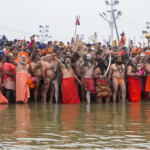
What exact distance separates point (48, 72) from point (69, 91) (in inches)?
36.1

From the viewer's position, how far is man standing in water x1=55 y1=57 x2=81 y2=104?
17297 mm

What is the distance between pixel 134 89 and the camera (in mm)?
18781

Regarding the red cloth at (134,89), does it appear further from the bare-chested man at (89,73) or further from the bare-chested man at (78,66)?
the bare-chested man at (78,66)

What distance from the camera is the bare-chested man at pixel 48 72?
17.2 metres

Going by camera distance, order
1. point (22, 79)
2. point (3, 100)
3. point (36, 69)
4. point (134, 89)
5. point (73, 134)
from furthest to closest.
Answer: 1. point (134, 89)
2. point (36, 69)
3. point (22, 79)
4. point (3, 100)
5. point (73, 134)

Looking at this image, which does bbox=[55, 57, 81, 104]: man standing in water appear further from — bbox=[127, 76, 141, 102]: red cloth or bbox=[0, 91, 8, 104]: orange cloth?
bbox=[127, 76, 141, 102]: red cloth

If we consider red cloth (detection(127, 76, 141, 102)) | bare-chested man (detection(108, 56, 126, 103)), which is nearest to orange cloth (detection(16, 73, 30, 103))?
bare-chested man (detection(108, 56, 126, 103))

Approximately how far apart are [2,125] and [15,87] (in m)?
8.05

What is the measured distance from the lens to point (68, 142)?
6.84 meters

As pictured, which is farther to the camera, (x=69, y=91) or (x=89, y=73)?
(x=89, y=73)

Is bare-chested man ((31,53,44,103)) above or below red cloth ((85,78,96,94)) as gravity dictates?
above

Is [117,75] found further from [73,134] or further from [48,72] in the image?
[73,134]

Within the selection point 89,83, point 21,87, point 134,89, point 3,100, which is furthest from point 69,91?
point 134,89

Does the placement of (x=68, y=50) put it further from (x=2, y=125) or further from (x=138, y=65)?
(x=2, y=125)
